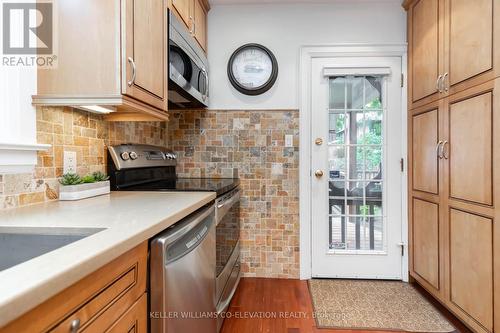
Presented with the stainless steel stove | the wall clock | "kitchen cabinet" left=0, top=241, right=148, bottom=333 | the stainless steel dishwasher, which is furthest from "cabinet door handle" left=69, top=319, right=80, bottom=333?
the wall clock

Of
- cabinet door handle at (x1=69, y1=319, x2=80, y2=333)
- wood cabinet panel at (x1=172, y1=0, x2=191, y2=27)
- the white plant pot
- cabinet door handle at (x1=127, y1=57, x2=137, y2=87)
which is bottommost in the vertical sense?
cabinet door handle at (x1=69, y1=319, x2=80, y2=333)

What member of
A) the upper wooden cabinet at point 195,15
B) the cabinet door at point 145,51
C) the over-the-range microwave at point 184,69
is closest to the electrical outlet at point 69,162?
the cabinet door at point 145,51

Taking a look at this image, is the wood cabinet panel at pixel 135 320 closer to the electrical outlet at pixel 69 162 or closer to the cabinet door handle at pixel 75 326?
the cabinet door handle at pixel 75 326

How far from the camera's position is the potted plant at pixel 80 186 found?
4.20 feet

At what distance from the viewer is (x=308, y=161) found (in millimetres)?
2443

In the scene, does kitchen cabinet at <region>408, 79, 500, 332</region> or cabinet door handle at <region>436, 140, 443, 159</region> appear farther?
cabinet door handle at <region>436, 140, 443, 159</region>

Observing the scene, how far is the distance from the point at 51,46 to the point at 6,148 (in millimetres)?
455

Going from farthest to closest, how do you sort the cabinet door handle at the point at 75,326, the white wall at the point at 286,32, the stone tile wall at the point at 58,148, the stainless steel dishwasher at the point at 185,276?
1. the white wall at the point at 286,32
2. the stone tile wall at the point at 58,148
3. the stainless steel dishwasher at the point at 185,276
4. the cabinet door handle at the point at 75,326

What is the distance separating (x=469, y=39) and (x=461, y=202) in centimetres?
91

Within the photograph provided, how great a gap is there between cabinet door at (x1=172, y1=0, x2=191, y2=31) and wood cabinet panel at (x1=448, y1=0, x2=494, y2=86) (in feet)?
5.40

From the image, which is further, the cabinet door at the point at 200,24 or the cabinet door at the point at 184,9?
the cabinet door at the point at 200,24

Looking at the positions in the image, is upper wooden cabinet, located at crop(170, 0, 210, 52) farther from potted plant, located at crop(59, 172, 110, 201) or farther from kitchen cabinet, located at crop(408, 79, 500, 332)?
kitchen cabinet, located at crop(408, 79, 500, 332)

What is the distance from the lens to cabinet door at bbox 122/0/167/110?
3.90 ft

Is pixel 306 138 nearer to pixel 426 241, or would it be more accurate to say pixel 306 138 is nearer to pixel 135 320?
pixel 426 241
